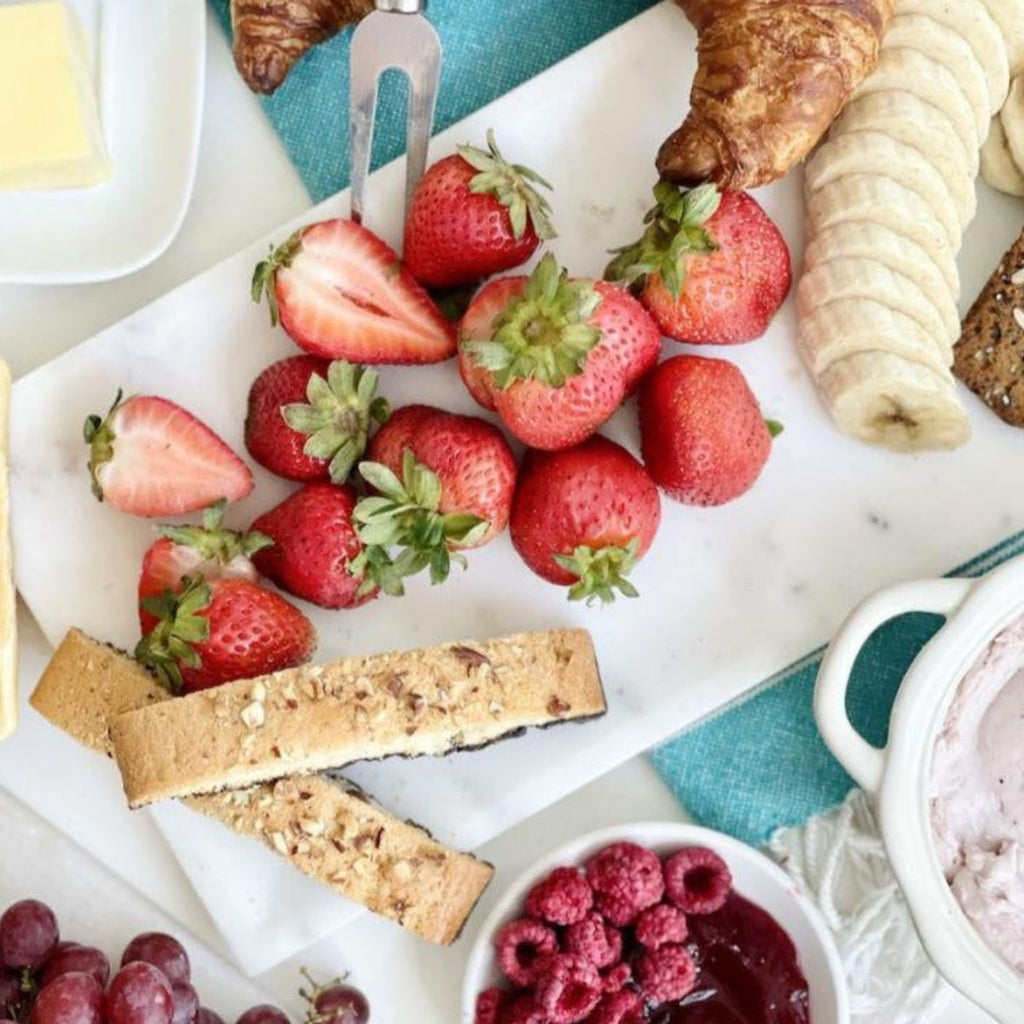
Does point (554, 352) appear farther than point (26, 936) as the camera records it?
No

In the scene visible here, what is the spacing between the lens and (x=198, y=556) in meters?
Result: 1.59

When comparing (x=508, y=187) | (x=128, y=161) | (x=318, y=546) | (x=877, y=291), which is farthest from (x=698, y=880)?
(x=128, y=161)

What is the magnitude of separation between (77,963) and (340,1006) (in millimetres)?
271

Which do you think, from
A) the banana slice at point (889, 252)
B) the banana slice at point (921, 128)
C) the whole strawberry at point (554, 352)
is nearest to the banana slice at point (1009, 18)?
the banana slice at point (921, 128)

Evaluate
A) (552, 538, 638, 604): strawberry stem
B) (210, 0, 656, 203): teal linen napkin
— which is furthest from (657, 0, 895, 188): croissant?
(552, 538, 638, 604): strawberry stem

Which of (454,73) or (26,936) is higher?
(454,73)

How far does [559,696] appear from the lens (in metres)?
1.56

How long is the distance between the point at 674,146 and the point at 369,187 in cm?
32

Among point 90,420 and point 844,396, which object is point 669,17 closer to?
point 844,396

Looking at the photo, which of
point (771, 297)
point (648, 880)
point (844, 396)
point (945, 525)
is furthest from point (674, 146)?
point (648, 880)

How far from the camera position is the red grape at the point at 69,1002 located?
1.51 m

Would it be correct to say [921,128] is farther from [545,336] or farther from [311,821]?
[311,821]

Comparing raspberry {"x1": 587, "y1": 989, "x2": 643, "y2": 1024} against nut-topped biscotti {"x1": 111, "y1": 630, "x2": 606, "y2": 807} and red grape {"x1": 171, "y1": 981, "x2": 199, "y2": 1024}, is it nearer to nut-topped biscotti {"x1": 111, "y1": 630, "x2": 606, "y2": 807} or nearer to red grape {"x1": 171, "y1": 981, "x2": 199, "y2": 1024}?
nut-topped biscotti {"x1": 111, "y1": 630, "x2": 606, "y2": 807}

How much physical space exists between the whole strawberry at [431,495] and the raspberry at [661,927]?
41 centimetres
